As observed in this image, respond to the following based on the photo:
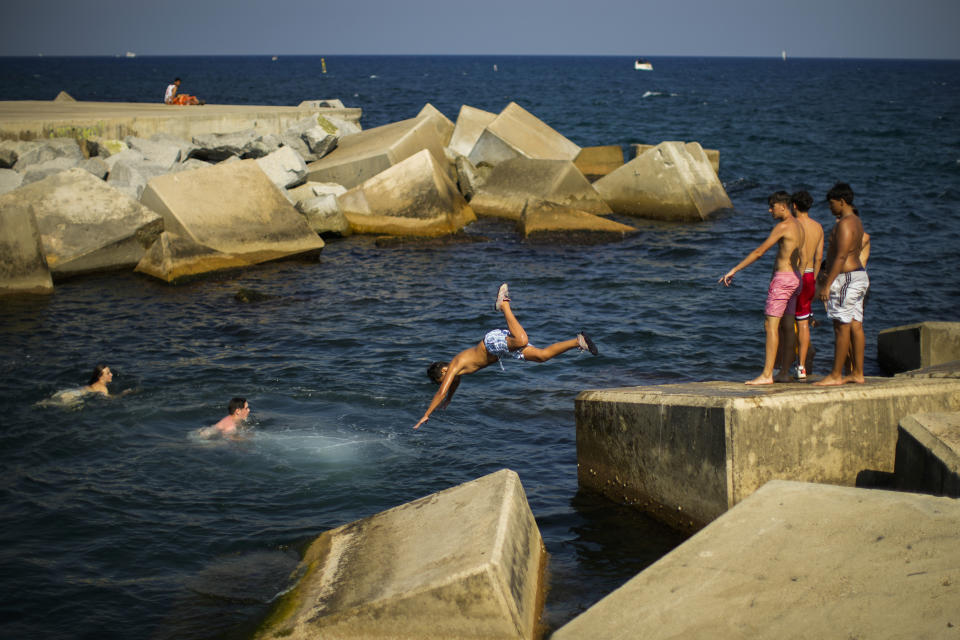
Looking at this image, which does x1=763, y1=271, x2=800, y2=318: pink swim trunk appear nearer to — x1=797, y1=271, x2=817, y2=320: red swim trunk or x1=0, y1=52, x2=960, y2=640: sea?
x1=797, y1=271, x2=817, y2=320: red swim trunk

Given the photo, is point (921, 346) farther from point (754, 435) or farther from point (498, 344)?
point (754, 435)

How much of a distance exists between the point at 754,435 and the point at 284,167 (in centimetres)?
1383

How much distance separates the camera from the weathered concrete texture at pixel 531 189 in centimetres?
1789

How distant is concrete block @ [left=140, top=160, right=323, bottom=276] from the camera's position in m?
13.9

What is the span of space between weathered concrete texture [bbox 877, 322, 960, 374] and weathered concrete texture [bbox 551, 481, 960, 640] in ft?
15.8

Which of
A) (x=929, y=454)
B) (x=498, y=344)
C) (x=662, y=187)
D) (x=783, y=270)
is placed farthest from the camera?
(x=662, y=187)

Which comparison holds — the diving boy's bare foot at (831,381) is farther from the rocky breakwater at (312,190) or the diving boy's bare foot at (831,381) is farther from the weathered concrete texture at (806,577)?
the rocky breakwater at (312,190)

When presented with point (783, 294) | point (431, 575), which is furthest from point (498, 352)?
point (431, 575)

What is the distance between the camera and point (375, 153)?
60.3 ft

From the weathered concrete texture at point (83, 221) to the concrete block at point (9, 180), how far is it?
1.14m

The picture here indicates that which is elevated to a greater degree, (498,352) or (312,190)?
(312,190)

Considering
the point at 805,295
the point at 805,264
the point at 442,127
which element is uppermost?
the point at 442,127

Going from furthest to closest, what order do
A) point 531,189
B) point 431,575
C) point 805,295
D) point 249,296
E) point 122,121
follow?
point 122,121, point 531,189, point 249,296, point 805,295, point 431,575

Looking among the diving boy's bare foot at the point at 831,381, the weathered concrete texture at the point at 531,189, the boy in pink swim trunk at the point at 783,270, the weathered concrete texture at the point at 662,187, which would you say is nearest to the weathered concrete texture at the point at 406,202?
the weathered concrete texture at the point at 531,189
